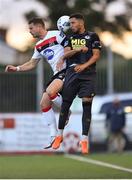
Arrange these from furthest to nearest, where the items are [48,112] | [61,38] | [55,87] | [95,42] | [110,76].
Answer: [110,76], [48,112], [61,38], [55,87], [95,42]

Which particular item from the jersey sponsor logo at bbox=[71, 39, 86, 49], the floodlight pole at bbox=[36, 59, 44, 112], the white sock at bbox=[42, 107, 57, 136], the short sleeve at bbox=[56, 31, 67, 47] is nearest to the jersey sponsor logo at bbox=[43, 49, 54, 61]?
the short sleeve at bbox=[56, 31, 67, 47]

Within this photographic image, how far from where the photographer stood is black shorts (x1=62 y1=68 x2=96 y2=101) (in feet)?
45.6

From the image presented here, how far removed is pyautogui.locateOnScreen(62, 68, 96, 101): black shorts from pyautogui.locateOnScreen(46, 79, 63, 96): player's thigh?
0.10m

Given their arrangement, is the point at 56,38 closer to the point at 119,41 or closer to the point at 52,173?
the point at 52,173

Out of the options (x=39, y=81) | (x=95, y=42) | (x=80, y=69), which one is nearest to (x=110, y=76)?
(x=39, y=81)

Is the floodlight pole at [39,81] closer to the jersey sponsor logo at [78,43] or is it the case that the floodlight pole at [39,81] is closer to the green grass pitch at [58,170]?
the green grass pitch at [58,170]

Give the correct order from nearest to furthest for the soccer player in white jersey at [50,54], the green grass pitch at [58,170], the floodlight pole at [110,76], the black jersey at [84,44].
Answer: the black jersey at [84,44] < the soccer player in white jersey at [50,54] < the green grass pitch at [58,170] < the floodlight pole at [110,76]

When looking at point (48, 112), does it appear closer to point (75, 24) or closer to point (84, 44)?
point (84, 44)

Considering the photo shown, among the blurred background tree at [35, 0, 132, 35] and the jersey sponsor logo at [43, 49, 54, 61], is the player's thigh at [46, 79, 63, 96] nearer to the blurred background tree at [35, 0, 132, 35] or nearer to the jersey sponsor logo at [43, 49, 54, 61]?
the jersey sponsor logo at [43, 49, 54, 61]

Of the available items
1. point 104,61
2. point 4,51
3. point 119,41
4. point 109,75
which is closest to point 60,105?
point 109,75

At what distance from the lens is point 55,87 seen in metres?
14.0

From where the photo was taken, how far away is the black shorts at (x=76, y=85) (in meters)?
13.9

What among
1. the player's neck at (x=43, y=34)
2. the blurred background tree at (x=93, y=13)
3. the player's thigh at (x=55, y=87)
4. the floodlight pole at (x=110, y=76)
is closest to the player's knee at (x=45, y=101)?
the player's thigh at (x=55, y=87)

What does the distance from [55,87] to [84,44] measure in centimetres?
93
